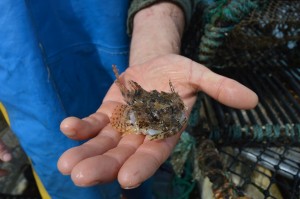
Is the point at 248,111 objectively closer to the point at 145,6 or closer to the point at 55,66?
the point at 145,6

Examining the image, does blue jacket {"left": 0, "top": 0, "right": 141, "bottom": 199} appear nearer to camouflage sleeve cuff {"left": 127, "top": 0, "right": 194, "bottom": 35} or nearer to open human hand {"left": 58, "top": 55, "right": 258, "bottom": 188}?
camouflage sleeve cuff {"left": 127, "top": 0, "right": 194, "bottom": 35}

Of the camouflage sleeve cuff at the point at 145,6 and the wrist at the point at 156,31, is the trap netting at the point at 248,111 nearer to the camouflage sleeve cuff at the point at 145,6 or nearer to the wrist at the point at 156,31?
the camouflage sleeve cuff at the point at 145,6

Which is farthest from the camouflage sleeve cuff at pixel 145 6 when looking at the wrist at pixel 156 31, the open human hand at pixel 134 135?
the open human hand at pixel 134 135

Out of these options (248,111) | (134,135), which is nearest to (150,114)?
(134,135)

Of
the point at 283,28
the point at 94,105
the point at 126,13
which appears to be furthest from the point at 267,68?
the point at 94,105

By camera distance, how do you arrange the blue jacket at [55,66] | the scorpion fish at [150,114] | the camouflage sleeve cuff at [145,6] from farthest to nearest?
1. the camouflage sleeve cuff at [145,6]
2. the blue jacket at [55,66]
3. the scorpion fish at [150,114]

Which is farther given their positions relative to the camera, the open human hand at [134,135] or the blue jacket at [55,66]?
the blue jacket at [55,66]

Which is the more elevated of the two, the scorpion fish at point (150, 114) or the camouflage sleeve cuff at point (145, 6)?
the camouflage sleeve cuff at point (145, 6)

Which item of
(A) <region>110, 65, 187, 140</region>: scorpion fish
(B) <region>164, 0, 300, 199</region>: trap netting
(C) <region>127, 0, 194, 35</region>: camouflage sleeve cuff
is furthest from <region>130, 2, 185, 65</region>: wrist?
(A) <region>110, 65, 187, 140</region>: scorpion fish
